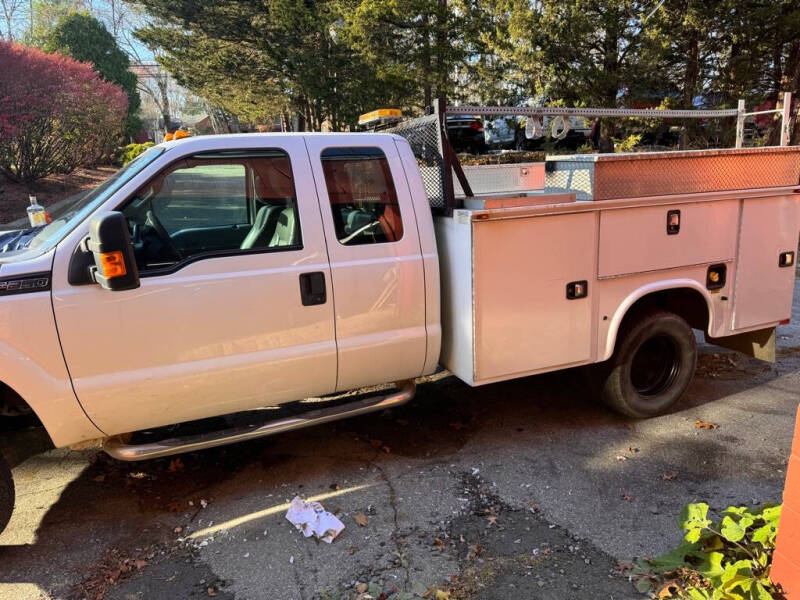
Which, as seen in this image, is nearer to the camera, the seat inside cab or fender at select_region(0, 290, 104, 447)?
fender at select_region(0, 290, 104, 447)

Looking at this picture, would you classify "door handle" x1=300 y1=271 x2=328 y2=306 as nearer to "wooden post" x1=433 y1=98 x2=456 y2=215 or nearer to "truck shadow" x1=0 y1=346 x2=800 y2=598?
"wooden post" x1=433 y1=98 x2=456 y2=215

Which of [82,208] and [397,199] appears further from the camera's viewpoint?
[397,199]

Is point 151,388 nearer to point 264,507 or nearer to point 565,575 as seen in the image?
point 264,507

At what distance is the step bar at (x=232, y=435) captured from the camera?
3252 millimetres

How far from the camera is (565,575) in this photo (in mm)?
2832

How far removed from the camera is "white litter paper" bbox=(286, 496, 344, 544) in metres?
3.20

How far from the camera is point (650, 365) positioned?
181 inches

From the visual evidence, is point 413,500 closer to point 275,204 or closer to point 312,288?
point 312,288

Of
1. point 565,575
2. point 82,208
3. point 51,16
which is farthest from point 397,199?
point 51,16

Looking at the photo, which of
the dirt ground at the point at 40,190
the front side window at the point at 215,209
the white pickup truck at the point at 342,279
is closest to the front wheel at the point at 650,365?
the white pickup truck at the point at 342,279

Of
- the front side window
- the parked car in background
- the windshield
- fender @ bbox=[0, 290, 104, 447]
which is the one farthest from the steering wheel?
the parked car in background

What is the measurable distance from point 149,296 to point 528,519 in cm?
231

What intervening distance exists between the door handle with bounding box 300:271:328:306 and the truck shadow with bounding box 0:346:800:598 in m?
1.17

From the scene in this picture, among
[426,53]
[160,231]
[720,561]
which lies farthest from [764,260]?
[426,53]
